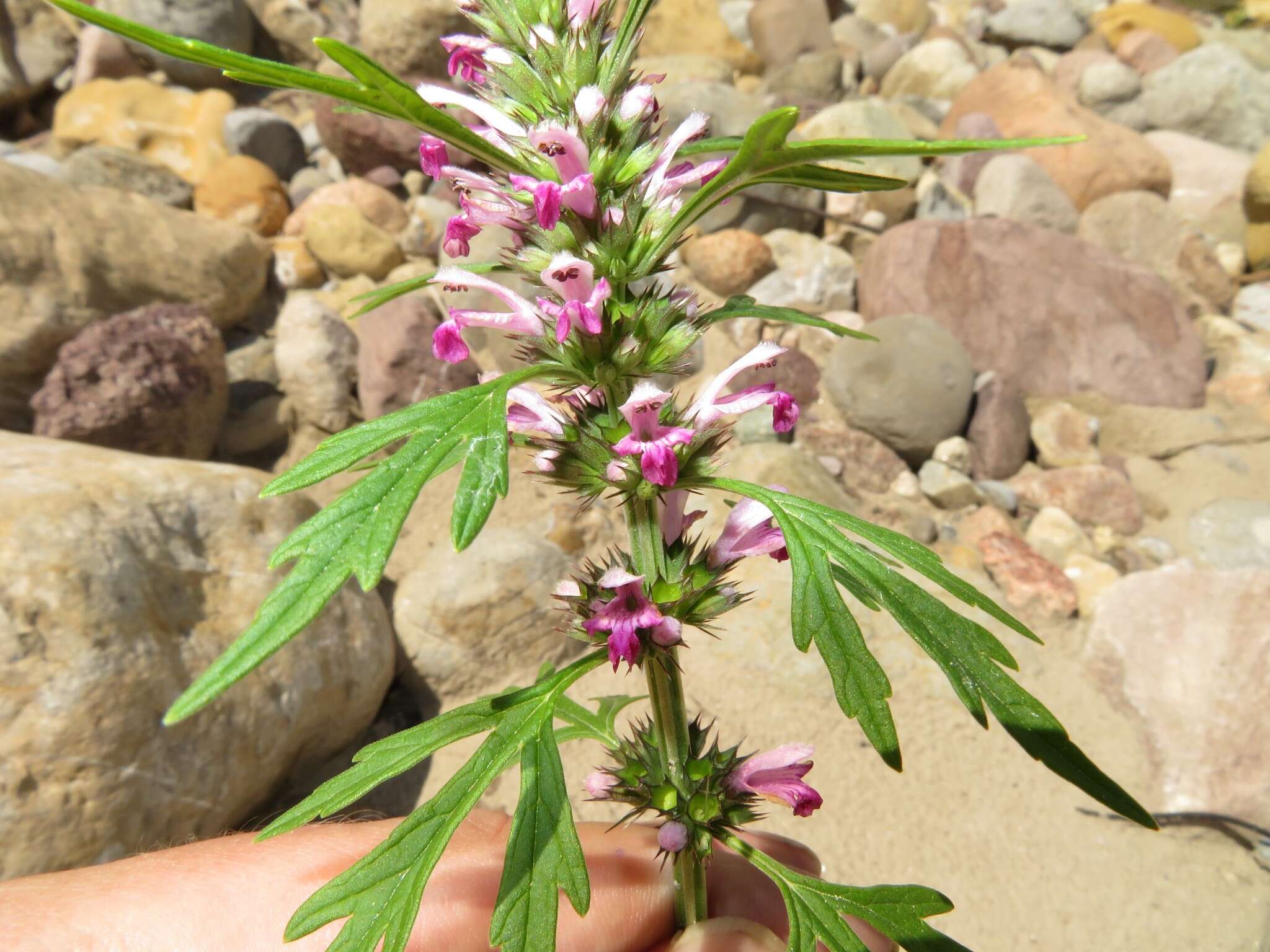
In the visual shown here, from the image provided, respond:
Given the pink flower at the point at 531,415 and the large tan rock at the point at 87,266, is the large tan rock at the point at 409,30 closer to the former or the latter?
the large tan rock at the point at 87,266

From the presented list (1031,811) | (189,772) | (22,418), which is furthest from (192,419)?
(1031,811)

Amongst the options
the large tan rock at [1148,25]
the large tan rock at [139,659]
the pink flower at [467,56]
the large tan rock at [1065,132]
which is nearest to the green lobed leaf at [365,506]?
the pink flower at [467,56]

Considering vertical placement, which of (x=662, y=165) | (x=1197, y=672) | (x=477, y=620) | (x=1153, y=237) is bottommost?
(x=1197, y=672)

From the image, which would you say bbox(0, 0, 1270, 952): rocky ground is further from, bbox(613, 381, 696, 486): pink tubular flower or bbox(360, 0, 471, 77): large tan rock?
bbox(613, 381, 696, 486): pink tubular flower

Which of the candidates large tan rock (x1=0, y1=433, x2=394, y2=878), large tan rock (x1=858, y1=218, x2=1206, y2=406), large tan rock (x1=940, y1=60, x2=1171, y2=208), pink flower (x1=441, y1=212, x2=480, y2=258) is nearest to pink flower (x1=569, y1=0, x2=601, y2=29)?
pink flower (x1=441, y1=212, x2=480, y2=258)

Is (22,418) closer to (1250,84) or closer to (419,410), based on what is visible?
(419,410)

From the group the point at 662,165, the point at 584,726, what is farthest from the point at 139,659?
the point at 662,165

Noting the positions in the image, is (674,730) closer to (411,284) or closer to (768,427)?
(411,284)
